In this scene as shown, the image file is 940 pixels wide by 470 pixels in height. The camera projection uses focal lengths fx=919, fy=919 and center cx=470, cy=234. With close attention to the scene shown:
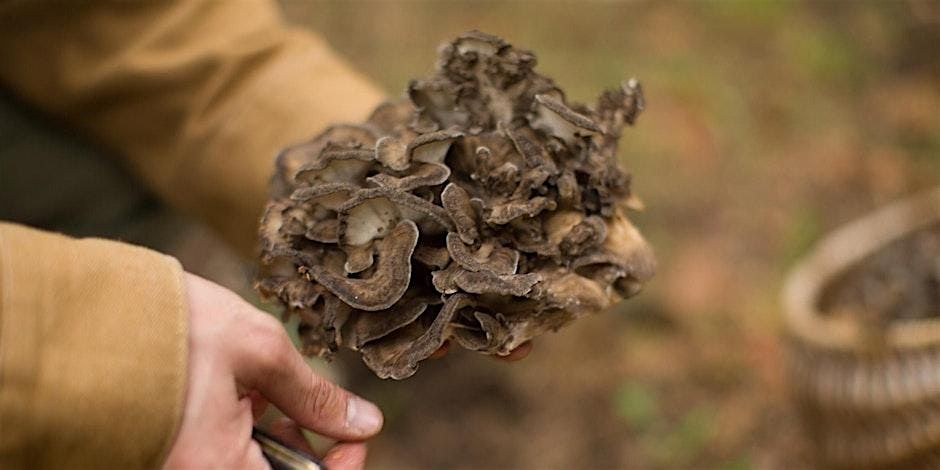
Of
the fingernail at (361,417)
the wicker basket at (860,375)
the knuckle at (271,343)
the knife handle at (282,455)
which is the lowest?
the knife handle at (282,455)

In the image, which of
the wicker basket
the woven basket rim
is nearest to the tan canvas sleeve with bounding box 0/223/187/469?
the wicker basket

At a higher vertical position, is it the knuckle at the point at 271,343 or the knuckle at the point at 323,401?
the knuckle at the point at 271,343

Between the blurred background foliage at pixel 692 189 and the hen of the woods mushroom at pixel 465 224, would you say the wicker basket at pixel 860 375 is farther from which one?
the hen of the woods mushroom at pixel 465 224

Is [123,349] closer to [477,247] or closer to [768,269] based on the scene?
[477,247]

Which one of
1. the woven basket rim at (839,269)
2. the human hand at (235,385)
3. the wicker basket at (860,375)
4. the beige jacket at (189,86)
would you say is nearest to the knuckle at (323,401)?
the human hand at (235,385)

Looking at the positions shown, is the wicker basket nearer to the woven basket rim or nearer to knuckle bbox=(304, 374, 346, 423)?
the woven basket rim

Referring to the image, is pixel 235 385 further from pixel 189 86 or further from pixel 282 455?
pixel 189 86
